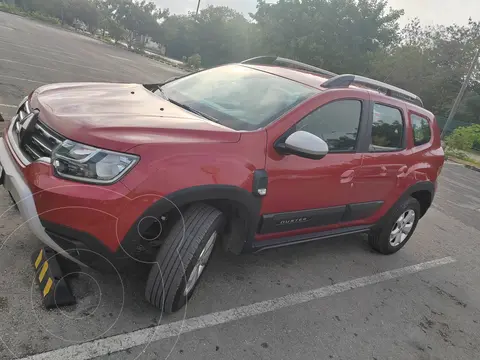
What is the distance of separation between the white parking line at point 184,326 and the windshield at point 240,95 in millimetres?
1323

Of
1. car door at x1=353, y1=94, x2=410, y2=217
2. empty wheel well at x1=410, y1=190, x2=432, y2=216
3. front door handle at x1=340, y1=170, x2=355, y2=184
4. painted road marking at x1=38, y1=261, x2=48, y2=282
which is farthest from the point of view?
empty wheel well at x1=410, y1=190, x2=432, y2=216

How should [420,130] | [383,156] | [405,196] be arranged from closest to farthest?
[383,156] < [405,196] < [420,130]

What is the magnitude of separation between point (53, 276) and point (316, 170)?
1.97m

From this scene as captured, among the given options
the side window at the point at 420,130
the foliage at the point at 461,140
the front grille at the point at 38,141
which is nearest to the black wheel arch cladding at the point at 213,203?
the front grille at the point at 38,141

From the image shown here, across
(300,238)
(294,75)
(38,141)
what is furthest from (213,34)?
(38,141)

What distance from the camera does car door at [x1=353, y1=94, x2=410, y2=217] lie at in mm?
3674

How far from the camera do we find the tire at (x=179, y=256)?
249 cm

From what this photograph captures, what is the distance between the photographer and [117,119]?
2.48 m

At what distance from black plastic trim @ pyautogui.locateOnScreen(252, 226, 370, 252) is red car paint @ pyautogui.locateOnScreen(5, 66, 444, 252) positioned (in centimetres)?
4

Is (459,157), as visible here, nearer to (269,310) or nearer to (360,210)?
(360,210)

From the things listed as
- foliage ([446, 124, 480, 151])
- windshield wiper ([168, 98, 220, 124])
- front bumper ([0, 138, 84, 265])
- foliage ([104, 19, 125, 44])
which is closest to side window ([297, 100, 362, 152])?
windshield wiper ([168, 98, 220, 124])

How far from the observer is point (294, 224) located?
3.28 meters

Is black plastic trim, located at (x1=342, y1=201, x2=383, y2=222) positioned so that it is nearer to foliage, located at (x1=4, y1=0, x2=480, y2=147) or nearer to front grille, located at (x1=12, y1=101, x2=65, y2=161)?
front grille, located at (x1=12, y1=101, x2=65, y2=161)

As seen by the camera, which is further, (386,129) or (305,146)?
(386,129)
